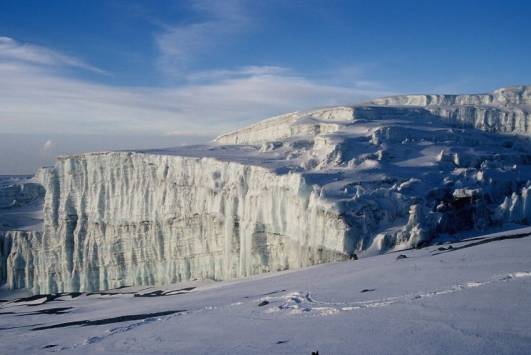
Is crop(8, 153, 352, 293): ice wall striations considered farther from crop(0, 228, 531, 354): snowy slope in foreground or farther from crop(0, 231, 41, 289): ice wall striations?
crop(0, 228, 531, 354): snowy slope in foreground

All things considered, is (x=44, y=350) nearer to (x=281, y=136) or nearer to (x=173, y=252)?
(x=173, y=252)

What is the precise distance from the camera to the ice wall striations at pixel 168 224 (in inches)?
1198

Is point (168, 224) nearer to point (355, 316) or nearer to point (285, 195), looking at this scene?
point (285, 195)

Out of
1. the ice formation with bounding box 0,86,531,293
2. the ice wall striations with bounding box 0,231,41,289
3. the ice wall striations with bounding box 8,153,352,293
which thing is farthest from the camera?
the ice wall striations with bounding box 0,231,41,289

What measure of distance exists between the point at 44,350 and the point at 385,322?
1032 centimetres

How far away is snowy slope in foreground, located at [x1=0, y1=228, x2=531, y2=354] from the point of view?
10.1m

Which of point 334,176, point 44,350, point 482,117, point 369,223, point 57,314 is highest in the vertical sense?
point 482,117

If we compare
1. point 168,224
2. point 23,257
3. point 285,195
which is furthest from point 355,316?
point 23,257

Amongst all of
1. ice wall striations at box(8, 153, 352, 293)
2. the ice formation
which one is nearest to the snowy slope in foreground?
the ice formation

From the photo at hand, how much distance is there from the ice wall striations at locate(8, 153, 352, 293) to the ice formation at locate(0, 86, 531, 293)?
0.09 meters

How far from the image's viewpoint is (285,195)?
31.0 meters

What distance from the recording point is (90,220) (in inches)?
1784

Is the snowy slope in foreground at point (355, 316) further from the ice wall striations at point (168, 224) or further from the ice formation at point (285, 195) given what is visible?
the ice wall striations at point (168, 224)

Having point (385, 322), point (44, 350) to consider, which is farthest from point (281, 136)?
point (385, 322)
